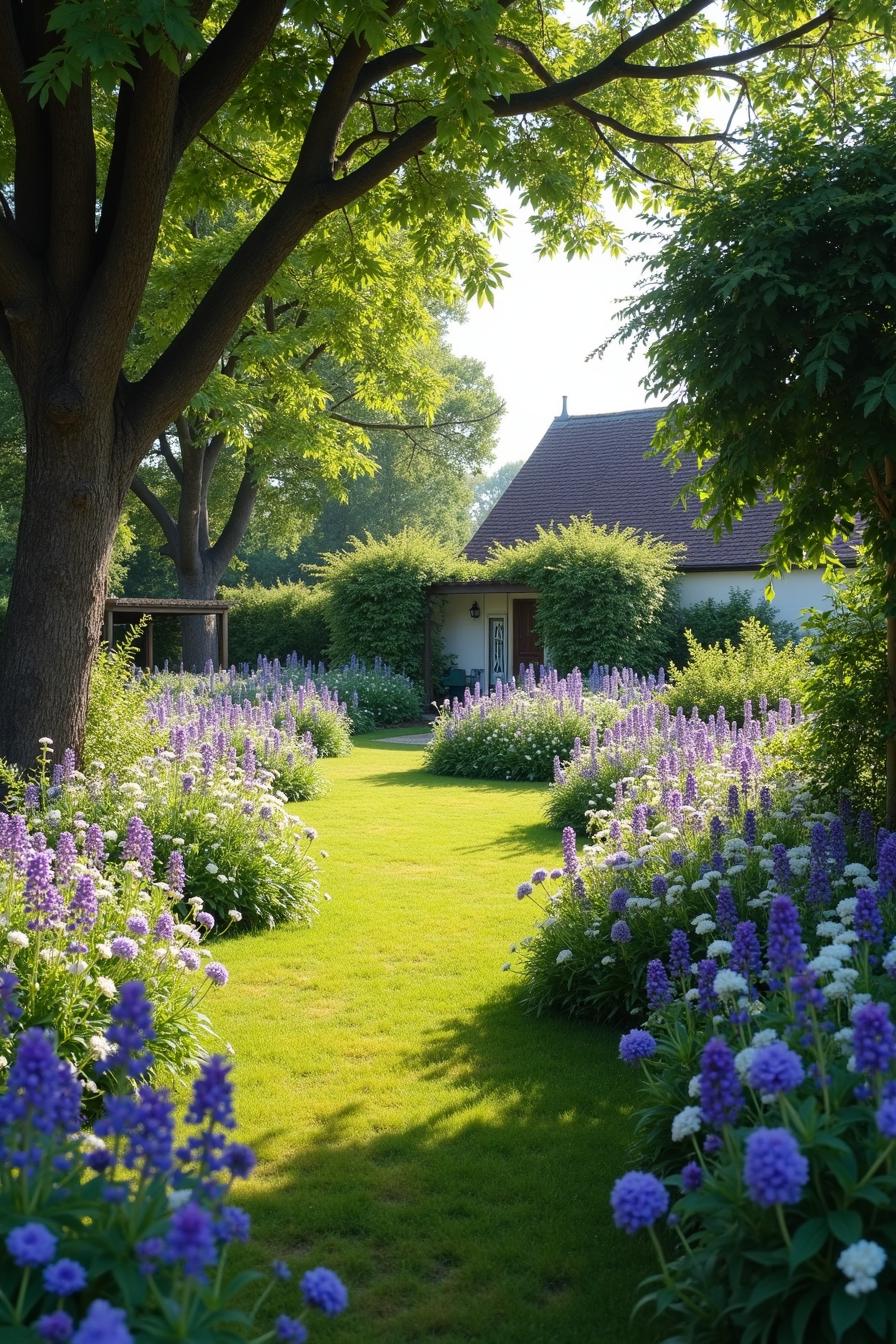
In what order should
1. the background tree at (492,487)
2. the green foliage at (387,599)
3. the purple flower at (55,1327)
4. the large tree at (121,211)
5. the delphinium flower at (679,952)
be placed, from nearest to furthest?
the purple flower at (55,1327) → the delphinium flower at (679,952) → the large tree at (121,211) → the green foliage at (387,599) → the background tree at (492,487)

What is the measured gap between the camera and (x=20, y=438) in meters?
25.8

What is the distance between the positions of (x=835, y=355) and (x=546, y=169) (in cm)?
497

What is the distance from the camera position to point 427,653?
23.6m

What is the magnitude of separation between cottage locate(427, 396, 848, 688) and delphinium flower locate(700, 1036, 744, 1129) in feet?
61.2

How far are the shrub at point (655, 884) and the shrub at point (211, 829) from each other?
1.85 meters

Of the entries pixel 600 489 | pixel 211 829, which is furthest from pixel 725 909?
pixel 600 489

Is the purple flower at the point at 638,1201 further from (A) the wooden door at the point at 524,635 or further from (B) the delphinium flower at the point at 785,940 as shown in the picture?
(A) the wooden door at the point at 524,635

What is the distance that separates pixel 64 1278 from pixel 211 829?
561cm

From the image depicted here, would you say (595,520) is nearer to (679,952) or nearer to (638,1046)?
(679,952)

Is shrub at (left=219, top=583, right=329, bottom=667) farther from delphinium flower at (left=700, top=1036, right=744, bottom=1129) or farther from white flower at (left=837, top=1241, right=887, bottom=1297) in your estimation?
white flower at (left=837, top=1241, right=887, bottom=1297)

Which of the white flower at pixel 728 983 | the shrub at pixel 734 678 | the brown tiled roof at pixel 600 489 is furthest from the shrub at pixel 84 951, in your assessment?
the brown tiled roof at pixel 600 489

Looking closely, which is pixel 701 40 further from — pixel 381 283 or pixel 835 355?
pixel 835 355

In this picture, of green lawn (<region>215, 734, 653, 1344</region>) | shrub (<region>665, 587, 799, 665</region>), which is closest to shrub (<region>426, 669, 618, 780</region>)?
green lawn (<region>215, 734, 653, 1344</region>)

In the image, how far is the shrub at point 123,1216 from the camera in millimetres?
1863
